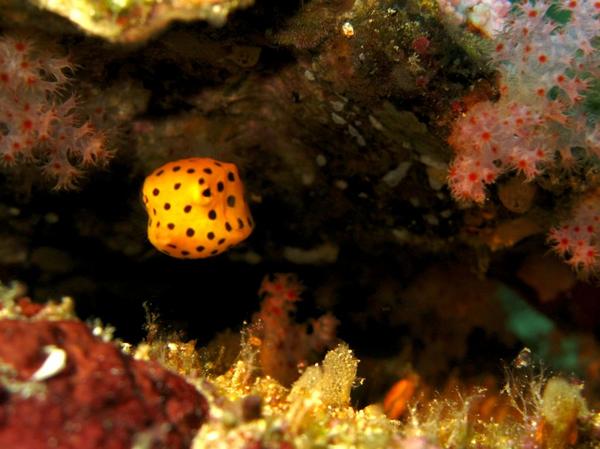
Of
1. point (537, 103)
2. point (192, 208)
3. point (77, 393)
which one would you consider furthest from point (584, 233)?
point (77, 393)

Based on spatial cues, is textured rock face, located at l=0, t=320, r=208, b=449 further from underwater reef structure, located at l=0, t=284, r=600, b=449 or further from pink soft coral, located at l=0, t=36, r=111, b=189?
pink soft coral, located at l=0, t=36, r=111, b=189

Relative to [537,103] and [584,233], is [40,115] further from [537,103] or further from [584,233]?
[584,233]

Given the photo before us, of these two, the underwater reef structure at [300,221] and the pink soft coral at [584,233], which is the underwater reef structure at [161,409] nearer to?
the underwater reef structure at [300,221]

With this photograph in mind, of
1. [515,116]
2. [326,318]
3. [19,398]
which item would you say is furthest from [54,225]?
[515,116]

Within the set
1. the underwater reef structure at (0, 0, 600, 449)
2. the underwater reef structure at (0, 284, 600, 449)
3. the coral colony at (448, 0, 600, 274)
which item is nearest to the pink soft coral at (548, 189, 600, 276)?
the underwater reef structure at (0, 0, 600, 449)

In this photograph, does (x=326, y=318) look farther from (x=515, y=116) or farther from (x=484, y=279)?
(x=515, y=116)

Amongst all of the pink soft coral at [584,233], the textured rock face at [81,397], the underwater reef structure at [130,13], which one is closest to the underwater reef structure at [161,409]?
the textured rock face at [81,397]
